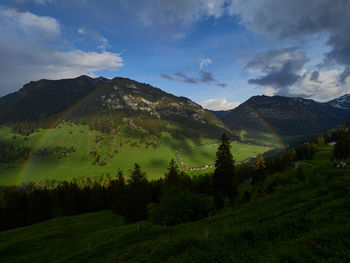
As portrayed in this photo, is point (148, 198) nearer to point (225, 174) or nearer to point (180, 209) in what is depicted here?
point (180, 209)

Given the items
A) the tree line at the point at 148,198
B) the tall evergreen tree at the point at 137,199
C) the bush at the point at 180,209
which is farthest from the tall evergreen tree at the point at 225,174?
the tall evergreen tree at the point at 137,199

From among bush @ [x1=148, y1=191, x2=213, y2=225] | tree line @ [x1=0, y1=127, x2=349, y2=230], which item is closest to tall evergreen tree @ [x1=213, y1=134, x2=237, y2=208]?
tree line @ [x1=0, y1=127, x2=349, y2=230]

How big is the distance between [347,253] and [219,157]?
125 feet

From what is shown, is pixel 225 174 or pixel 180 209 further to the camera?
pixel 225 174

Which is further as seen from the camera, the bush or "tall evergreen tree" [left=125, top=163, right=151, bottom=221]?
"tall evergreen tree" [left=125, top=163, right=151, bottom=221]

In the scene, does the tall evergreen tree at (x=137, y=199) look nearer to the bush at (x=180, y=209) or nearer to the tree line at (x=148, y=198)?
the tree line at (x=148, y=198)

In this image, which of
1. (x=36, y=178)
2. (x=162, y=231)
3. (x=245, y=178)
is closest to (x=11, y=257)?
(x=162, y=231)

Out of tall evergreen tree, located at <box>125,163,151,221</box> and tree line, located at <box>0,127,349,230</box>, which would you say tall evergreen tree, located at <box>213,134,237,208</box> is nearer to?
tree line, located at <box>0,127,349,230</box>

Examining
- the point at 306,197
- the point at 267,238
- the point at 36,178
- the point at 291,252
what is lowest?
the point at 36,178

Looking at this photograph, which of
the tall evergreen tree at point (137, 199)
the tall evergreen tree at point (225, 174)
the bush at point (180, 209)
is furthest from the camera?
the tall evergreen tree at point (137, 199)

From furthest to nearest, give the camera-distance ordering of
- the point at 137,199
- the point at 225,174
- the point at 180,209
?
the point at 137,199, the point at 225,174, the point at 180,209

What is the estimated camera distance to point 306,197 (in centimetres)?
1920

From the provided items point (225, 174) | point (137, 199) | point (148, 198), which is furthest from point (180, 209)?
point (148, 198)

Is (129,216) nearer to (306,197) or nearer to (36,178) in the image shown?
(306,197)
